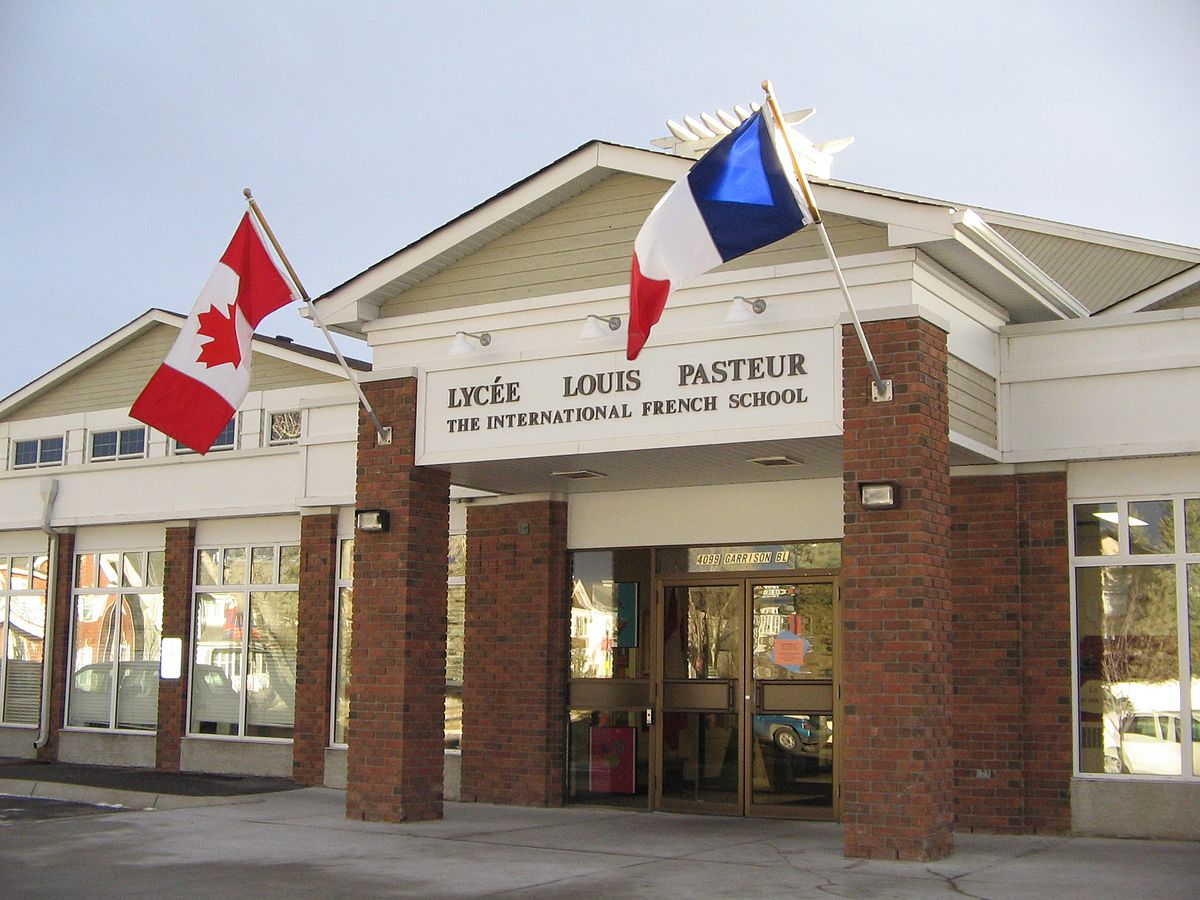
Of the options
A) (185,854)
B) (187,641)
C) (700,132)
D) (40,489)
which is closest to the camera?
(185,854)

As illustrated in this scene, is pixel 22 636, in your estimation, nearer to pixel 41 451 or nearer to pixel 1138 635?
pixel 41 451

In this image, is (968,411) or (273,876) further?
(968,411)

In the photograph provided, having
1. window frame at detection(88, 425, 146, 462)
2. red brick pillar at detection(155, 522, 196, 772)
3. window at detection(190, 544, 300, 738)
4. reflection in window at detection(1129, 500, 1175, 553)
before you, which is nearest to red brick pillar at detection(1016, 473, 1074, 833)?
reflection in window at detection(1129, 500, 1175, 553)

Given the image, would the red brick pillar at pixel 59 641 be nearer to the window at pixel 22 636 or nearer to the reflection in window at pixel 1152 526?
the window at pixel 22 636

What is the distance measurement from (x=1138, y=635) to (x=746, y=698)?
3684 mm

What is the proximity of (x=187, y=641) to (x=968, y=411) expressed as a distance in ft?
35.1

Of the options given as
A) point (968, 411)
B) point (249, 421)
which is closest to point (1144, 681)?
point (968, 411)

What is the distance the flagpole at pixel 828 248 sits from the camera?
394 inches

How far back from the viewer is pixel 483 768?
49.0ft

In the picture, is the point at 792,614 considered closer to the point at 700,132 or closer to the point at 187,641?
the point at 700,132

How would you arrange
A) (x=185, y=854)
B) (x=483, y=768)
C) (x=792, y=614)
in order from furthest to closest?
(x=483, y=768) < (x=792, y=614) < (x=185, y=854)

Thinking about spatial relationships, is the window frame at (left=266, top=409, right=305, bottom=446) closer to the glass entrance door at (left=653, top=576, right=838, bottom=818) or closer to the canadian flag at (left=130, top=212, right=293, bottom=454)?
the canadian flag at (left=130, top=212, right=293, bottom=454)

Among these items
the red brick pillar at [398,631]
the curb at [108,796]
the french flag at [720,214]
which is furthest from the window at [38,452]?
the french flag at [720,214]

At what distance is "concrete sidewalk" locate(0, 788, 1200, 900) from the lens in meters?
9.45
